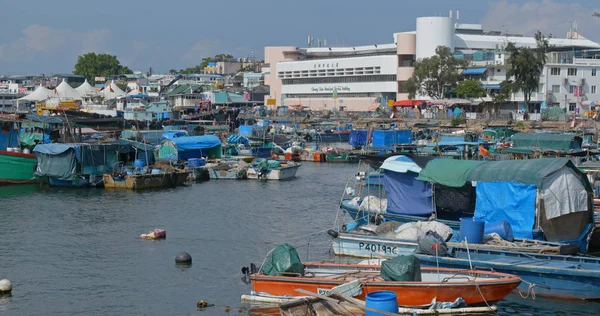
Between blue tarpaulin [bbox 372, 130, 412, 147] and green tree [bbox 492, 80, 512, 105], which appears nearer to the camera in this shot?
blue tarpaulin [bbox 372, 130, 412, 147]

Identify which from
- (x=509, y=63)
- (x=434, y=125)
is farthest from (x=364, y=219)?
(x=509, y=63)

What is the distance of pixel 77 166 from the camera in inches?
1426

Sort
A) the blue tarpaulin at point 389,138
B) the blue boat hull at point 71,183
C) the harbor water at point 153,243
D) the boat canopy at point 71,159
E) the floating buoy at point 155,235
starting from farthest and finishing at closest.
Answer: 1. the blue tarpaulin at point 389,138
2. the blue boat hull at point 71,183
3. the boat canopy at point 71,159
4. the floating buoy at point 155,235
5. the harbor water at point 153,243

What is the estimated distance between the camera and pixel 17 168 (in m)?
36.7

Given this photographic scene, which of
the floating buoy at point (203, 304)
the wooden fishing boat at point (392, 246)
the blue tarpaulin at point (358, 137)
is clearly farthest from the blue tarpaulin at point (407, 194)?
the blue tarpaulin at point (358, 137)

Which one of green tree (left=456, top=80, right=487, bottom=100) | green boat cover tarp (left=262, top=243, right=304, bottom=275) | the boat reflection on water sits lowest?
the boat reflection on water

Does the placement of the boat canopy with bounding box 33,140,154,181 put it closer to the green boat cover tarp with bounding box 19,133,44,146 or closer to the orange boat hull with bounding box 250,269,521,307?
the green boat cover tarp with bounding box 19,133,44,146

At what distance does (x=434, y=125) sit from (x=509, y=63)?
9.32m

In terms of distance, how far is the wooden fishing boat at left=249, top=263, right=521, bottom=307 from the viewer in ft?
48.6

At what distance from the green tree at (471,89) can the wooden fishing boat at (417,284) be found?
56227 millimetres

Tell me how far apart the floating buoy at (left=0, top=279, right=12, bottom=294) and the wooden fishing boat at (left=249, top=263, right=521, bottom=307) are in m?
6.13

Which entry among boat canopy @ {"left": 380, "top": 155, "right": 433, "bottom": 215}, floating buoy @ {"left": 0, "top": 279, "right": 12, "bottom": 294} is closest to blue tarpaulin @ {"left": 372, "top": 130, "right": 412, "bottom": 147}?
boat canopy @ {"left": 380, "top": 155, "right": 433, "bottom": 215}

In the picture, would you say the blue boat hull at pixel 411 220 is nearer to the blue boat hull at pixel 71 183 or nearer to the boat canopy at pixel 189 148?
the blue boat hull at pixel 71 183

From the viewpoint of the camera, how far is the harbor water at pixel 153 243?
56.8 feet
